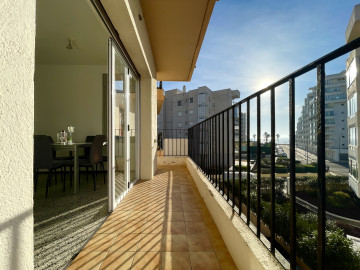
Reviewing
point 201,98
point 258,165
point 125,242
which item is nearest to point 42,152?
point 125,242

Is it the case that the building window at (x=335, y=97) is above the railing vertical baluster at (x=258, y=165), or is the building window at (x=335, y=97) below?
above

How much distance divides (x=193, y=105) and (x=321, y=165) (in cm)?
3266

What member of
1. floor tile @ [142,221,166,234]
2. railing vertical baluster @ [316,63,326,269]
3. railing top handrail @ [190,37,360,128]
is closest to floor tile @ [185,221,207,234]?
floor tile @ [142,221,166,234]

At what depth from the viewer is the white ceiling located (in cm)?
279

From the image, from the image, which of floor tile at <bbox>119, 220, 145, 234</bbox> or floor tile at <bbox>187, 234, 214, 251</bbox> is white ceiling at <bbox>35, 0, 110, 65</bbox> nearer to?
floor tile at <bbox>119, 220, 145, 234</bbox>

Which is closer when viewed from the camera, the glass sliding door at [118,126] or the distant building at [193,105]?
the glass sliding door at [118,126]

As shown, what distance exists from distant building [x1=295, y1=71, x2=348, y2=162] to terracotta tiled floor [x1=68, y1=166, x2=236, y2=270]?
3.39ft

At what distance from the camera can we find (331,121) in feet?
2.04

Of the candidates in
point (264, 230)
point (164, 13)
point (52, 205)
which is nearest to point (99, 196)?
point (52, 205)

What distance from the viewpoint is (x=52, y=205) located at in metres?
2.46

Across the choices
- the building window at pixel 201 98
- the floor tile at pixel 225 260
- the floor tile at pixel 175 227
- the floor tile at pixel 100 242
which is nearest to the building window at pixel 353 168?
the floor tile at pixel 225 260

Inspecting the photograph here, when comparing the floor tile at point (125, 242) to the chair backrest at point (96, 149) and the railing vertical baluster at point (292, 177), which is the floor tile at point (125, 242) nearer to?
the railing vertical baluster at point (292, 177)

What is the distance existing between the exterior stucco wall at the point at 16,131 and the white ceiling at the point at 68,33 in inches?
65.8

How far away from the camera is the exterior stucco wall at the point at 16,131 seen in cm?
60
